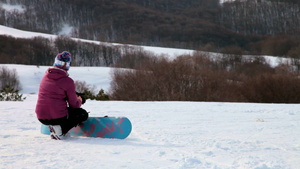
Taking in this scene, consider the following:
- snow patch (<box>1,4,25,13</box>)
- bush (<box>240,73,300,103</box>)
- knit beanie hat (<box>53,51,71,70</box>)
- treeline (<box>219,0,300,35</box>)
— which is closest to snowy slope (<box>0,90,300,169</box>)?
knit beanie hat (<box>53,51,71,70</box>)

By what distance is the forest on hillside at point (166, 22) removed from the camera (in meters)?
121

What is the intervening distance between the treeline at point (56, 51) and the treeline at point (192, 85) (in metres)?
35.7

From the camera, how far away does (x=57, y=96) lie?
13.1ft

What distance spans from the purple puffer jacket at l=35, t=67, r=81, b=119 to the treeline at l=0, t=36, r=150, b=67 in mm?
60489

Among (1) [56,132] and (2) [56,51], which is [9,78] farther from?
(2) [56,51]

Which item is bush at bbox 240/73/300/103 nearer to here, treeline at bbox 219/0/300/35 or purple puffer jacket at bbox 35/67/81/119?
purple puffer jacket at bbox 35/67/81/119

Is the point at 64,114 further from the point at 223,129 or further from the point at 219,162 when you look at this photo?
the point at 223,129

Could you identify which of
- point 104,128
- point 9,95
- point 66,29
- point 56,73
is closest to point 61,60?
point 56,73

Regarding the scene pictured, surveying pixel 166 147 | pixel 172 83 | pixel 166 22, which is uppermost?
pixel 166 22

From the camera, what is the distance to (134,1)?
183625 millimetres

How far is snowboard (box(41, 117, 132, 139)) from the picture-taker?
14.0 ft

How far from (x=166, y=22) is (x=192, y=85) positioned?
125975 millimetres

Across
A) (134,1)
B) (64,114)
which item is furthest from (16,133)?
(134,1)

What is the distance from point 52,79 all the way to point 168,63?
2435cm
